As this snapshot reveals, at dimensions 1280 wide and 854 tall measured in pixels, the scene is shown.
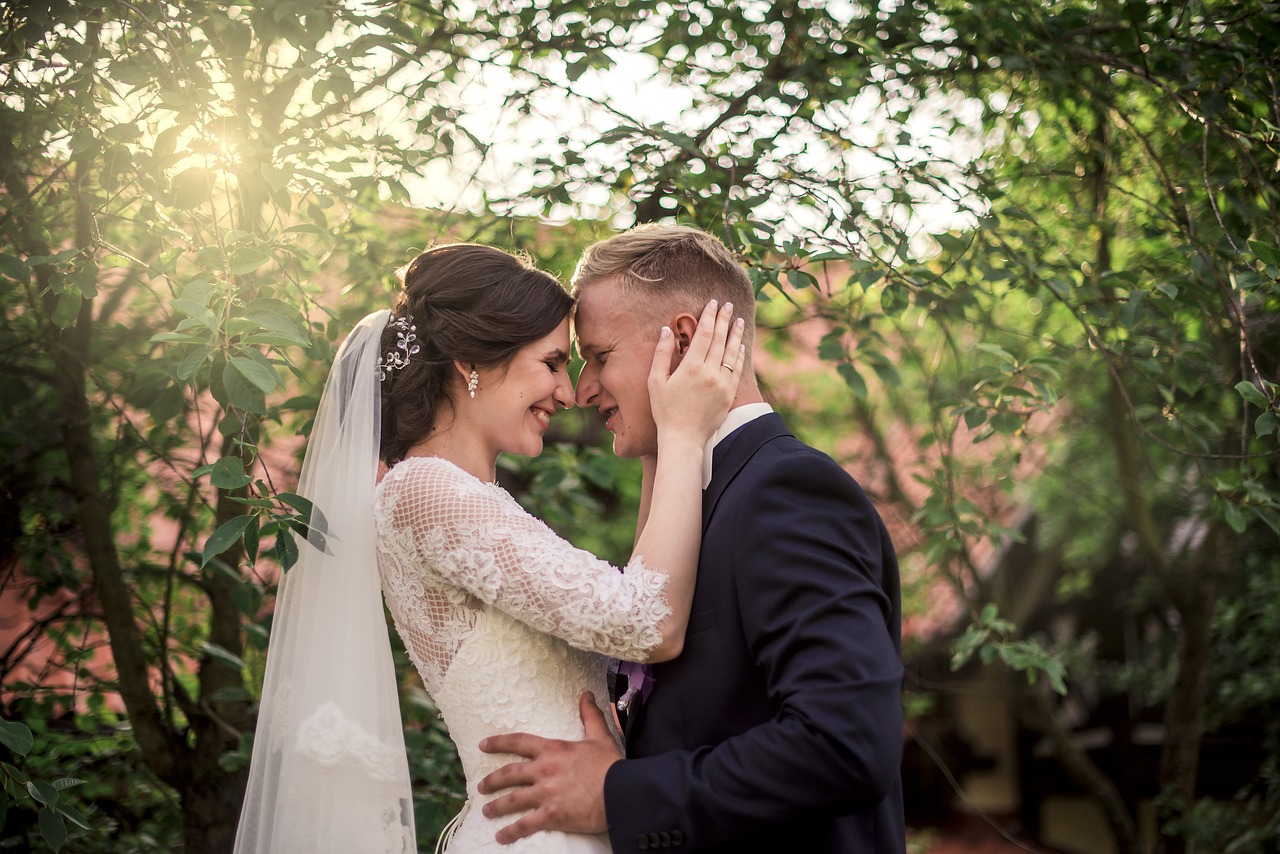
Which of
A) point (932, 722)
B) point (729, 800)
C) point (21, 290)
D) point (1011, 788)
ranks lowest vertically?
point (1011, 788)

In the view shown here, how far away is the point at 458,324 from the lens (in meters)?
2.56

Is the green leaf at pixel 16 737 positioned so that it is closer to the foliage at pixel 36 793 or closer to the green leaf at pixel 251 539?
the foliage at pixel 36 793

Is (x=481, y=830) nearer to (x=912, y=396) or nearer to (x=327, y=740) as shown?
(x=327, y=740)

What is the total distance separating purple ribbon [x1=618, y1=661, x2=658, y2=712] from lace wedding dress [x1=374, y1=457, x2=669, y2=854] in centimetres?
10

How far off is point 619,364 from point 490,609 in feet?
2.08

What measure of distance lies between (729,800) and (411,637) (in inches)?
34.8

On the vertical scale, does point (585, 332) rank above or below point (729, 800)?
above

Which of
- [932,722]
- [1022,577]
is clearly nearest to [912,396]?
[1022,577]

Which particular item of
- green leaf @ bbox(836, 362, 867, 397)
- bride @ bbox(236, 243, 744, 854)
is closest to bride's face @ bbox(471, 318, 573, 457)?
bride @ bbox(236, 243, 744, 854)

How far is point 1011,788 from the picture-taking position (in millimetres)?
13312

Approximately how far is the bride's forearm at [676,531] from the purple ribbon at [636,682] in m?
0.13

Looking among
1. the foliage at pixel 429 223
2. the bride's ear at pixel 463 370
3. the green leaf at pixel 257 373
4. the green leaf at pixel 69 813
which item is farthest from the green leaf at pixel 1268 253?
the green leaf at pixel 69 813

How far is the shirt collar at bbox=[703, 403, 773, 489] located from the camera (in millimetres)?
2348

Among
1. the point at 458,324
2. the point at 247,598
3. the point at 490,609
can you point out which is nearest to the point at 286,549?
the point at 490,609
